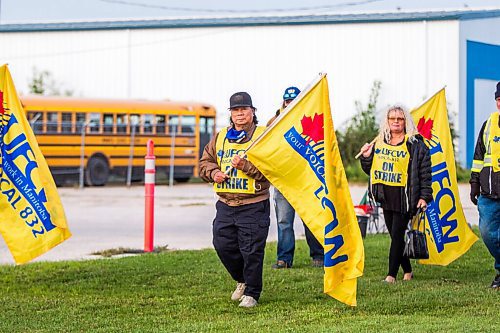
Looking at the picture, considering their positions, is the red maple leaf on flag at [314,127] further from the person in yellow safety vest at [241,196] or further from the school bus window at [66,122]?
the school bus window at [66,122]

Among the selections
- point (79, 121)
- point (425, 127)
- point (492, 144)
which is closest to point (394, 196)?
point (492, 144)

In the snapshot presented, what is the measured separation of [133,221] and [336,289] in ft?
36.6

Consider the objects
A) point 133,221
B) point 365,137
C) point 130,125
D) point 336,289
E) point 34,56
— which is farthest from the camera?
point 34,56

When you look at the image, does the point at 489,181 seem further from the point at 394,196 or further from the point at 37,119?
the point at 37,119

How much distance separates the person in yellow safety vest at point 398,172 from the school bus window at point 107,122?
2181cm

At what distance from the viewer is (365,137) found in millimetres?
34656

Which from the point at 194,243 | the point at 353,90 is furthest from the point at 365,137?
the point at 194,243

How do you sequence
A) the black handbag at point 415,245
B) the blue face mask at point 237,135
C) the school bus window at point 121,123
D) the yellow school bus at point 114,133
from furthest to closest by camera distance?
the school bus window at point 121,123
the yellow school bus at point 114,133
the black handbag at point 415,245
the blue face mask at point 237,135

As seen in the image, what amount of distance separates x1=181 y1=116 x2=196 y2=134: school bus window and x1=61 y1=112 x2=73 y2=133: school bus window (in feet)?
12.4

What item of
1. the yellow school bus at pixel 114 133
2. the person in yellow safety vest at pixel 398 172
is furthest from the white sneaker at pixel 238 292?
the yellow school bus at pixel 114 133

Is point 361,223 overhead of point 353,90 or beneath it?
beneath

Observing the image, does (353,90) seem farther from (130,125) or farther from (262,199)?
(262,199)

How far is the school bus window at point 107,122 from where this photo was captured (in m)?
31.8

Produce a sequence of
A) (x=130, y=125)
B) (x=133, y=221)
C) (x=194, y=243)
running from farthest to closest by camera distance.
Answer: (x=130, y=125) → (x=133, y=221) → (x=194, y=243)
